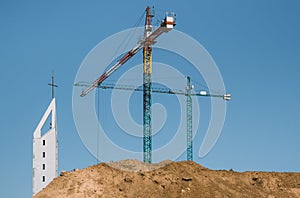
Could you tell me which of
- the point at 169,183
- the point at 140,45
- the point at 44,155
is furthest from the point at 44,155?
the point at 140,45

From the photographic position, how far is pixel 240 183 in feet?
210

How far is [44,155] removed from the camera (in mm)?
65750

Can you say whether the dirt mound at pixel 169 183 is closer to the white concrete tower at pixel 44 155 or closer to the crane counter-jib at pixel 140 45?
the white concrete tower at pixel 44 155

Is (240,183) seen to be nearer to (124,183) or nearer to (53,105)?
(124,183)

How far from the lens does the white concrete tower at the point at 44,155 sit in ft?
214

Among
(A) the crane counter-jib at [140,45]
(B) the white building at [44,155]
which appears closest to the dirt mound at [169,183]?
(B) the white building at [44,155]

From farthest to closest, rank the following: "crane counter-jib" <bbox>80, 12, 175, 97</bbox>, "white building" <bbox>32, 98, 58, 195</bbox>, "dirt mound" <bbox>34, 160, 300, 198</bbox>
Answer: "crane counter-jib" <bbox>80, 12, 175, 97</bbox>, "white building" <bbox>32, 98, 58, 195</bbox>, "dirt mound" <bbox>34, 160, 300, 198</bbox>

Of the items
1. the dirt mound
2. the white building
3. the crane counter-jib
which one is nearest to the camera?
the dirt mound

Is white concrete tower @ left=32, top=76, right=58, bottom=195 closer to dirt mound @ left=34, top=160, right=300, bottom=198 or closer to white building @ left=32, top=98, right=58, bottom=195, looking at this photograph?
white building @ left=32, top=98, right=58, bottom=195

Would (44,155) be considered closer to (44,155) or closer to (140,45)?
(44,155)

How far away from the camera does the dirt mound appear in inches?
2351

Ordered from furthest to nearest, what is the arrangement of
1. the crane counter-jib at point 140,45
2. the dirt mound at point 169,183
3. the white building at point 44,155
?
the crane counter-jib at point 140,45
the white building at point 44,155
the dirt mound at point 169,183

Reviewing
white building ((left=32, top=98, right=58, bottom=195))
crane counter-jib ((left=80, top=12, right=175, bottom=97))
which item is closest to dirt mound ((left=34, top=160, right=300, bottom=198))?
white building ((left=32, top=98, right=58, bottom=195))

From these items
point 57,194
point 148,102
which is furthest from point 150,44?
point 57,194
